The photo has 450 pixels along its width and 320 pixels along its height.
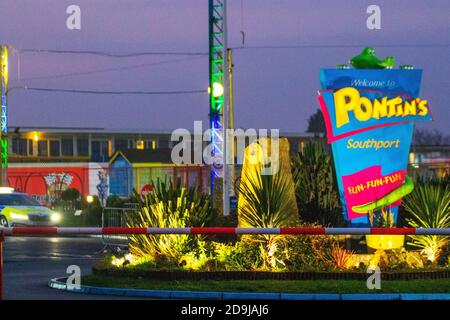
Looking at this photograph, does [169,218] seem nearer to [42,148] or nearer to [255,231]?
[255,231]

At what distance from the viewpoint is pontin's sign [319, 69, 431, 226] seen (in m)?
20.1

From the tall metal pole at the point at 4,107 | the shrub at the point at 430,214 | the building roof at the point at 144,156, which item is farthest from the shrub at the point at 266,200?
the building roof at the point at 144,156

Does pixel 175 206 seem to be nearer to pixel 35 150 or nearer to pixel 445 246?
pixel 445 246

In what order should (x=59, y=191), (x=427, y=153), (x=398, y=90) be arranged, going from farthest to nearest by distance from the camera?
(x=427, y=153), (x=59, y=191), (x=398, y=90)

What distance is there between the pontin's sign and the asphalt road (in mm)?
5877

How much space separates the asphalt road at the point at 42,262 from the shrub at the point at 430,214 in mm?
6440

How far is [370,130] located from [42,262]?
28.0ft

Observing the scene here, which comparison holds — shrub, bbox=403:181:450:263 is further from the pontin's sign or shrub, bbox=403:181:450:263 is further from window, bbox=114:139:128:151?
window, bbox=114:139:128:151

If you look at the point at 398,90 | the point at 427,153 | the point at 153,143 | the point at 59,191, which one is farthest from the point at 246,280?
the point at 427,153

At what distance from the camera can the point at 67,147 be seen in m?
89.0

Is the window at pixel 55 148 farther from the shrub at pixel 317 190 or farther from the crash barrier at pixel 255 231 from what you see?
the crash barrier at pixel 255 231

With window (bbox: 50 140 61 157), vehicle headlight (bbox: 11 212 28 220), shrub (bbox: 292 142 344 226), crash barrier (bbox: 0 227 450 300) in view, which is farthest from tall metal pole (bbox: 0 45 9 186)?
window (bbox: 50 140 61 157)
